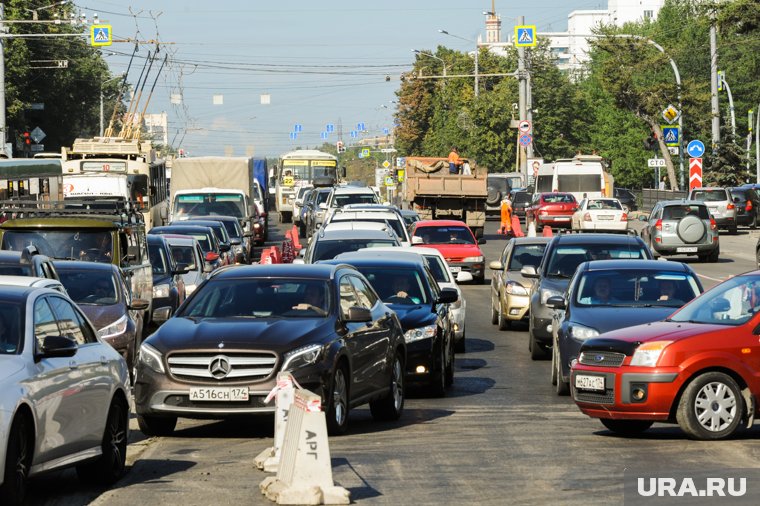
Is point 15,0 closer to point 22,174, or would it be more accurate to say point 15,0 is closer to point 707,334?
point 22,174

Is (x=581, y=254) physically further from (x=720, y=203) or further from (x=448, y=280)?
(x=720, y=203)

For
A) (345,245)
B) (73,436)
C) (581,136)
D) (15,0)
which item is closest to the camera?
(73,436)

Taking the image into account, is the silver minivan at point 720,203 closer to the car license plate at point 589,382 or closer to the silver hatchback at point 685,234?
the silver hatchback at point 685,234

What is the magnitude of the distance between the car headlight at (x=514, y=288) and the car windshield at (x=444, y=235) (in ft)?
34.0

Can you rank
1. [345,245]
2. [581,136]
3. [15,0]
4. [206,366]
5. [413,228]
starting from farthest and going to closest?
[581,136]
[15,0]
[413,228]
[345,245]
[206,366]

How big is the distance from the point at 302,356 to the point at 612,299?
550 cm

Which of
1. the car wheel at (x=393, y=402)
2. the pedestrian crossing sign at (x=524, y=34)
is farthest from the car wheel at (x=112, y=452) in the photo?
the pedestrian crossing sign at (x=524, y=34)

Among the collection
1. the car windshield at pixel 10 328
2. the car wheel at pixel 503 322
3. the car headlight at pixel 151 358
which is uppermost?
the car windshield at pixel 10 328

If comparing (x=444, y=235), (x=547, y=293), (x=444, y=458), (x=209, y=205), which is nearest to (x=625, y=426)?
(x=444, y=458)

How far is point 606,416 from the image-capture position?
1308cm

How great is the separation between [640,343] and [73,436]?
16.6ft

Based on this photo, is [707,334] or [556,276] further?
[556,276]

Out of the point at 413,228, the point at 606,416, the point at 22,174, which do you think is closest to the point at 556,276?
the point at 606,416

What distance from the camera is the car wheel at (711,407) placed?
496 inches
